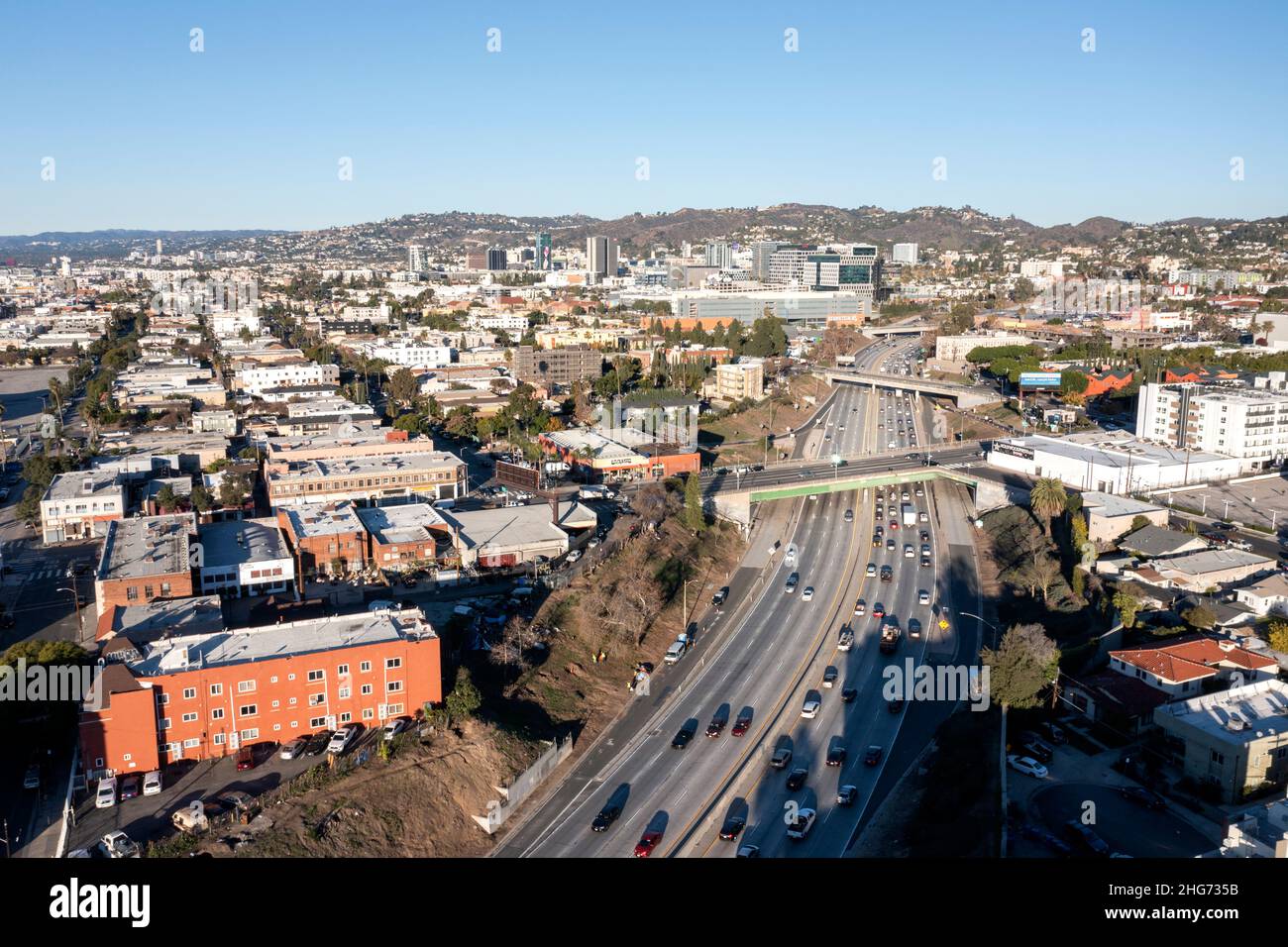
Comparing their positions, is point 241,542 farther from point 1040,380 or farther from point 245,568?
point 1040,380

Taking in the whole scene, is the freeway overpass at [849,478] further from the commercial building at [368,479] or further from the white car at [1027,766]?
the white car at [1027,766]

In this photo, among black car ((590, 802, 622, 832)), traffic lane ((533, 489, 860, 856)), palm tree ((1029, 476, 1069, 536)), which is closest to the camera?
traffic lane ((533, 489, 860, 856))

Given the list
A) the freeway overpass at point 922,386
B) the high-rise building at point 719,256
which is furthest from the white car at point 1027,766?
the high-rise building at point 719,256

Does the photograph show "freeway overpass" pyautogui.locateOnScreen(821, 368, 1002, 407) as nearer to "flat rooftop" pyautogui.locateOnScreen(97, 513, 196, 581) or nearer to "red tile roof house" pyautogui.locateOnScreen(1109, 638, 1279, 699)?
"red tile roof house" pyautogui.locateOnScreen(1109, 638, 1279, 699)

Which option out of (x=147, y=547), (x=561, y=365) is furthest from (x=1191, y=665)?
(x=561, y=365)

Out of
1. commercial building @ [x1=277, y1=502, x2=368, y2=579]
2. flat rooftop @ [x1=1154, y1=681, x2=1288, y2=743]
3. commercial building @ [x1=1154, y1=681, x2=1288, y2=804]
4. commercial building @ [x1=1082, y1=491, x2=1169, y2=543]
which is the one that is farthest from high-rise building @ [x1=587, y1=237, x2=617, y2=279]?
commercial building @ [x1=1154, y1=681, x2=1288, y2=804]
